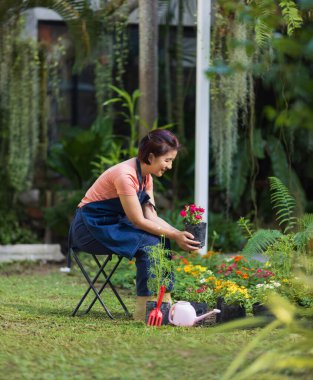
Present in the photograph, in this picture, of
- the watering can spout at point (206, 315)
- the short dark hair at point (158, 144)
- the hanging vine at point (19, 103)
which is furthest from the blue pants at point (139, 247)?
the hanging vine at point (19, 103)

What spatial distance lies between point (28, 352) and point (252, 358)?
3.66ft

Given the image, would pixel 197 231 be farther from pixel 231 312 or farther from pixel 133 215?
pixel 231 312

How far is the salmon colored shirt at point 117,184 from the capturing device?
5328mm

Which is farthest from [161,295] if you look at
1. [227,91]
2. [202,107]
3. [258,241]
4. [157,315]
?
[227,91]

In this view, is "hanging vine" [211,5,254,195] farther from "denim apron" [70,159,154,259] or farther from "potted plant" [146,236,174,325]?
"potted plant" [146,236,174,325]

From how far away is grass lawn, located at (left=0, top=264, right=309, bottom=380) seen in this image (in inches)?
A: 150

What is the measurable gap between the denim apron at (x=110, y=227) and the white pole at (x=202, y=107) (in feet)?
6.98

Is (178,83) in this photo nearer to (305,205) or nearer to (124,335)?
(305,205)

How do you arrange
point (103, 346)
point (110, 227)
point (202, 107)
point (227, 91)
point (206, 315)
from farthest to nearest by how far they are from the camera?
point (227, 91) < point (202, 107) < point (110, 227) < point (206, 315) < point (103, 346)

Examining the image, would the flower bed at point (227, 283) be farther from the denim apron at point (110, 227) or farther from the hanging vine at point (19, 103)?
the hanging vine at point (19, 103)

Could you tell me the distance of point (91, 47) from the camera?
30.0 feet

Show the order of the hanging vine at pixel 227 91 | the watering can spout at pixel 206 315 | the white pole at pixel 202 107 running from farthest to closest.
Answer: the hanging vine at pixel 227 91, the white pole at pixel 202 107, the watering can spout at pixel 206 315

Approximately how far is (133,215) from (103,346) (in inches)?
43.7

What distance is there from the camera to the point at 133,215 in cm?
528
